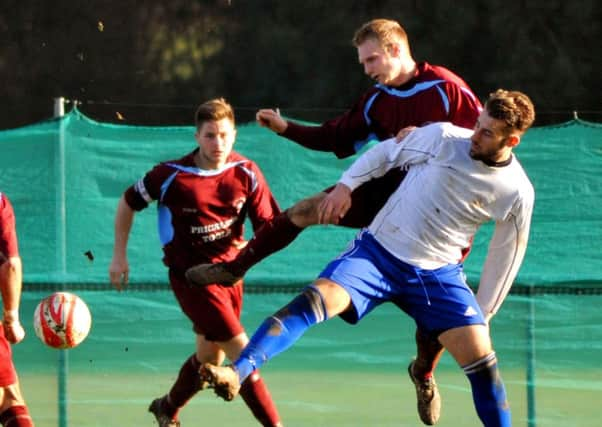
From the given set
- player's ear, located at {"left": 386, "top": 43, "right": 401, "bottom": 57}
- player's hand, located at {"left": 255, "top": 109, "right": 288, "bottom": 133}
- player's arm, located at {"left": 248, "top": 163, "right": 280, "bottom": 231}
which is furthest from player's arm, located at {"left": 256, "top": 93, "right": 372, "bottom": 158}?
player's arm, located at {"left": 248, "top": 163, "right": 280, "bottom": 231}

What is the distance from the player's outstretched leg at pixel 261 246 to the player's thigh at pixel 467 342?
885 millimetres

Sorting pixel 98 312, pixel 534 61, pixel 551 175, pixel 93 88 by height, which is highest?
pixel 551 175

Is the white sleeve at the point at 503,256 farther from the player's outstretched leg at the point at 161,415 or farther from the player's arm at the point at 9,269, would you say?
the player's outstretched leg at the point at 161,415

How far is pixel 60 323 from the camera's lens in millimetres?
7773

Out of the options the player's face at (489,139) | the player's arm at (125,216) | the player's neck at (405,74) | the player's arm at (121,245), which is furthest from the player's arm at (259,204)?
the player's face at (489,139)

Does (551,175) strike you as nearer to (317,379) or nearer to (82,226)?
(317,379)

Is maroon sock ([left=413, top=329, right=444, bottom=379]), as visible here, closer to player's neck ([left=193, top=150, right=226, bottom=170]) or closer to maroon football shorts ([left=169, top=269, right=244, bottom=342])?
maroon football shorts ([left=169, top=269, right=244, bottom=342])

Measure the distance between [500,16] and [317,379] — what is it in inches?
337

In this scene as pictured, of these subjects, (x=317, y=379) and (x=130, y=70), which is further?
(x=130, y=70)

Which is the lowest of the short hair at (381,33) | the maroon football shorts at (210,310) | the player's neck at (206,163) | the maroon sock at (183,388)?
the maroon sock at (183,388)

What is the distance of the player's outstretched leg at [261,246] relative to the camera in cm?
685

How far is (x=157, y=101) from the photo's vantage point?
56.3 ft

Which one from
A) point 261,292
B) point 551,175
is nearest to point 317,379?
point 261,292

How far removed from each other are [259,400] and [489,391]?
5.83ft
